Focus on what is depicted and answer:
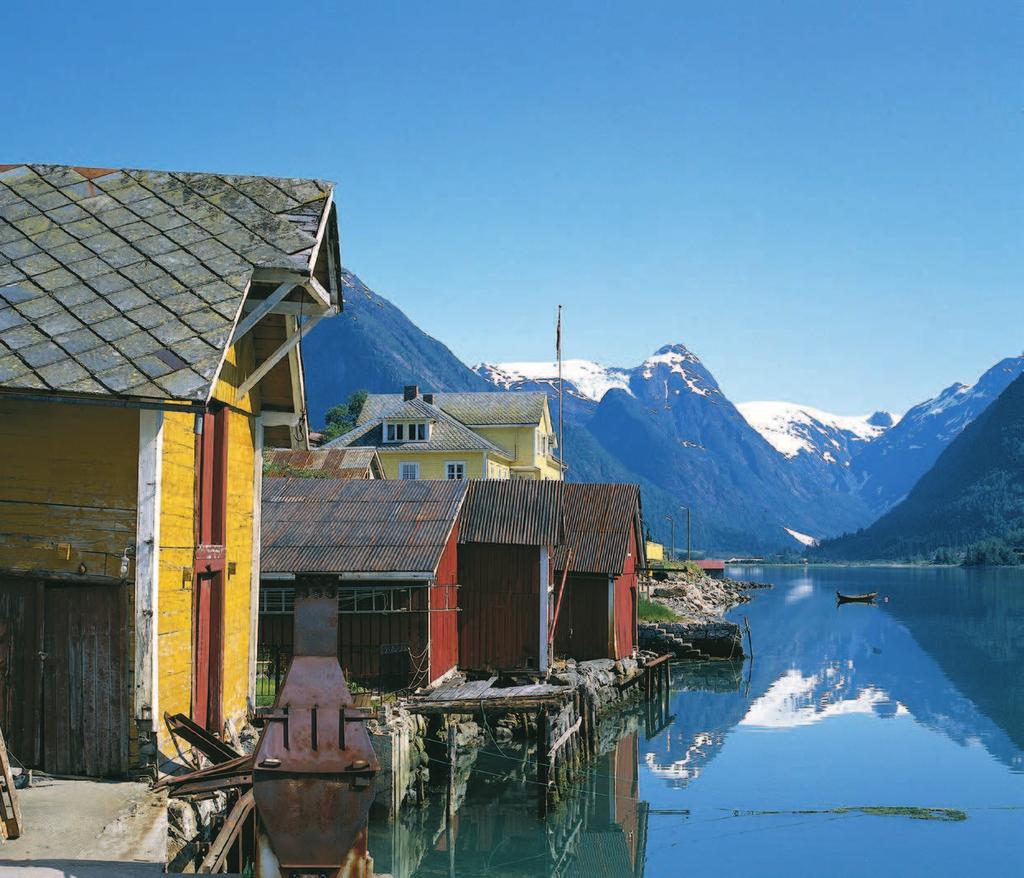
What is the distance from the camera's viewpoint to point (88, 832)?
10.5m

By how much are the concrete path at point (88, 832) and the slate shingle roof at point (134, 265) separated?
160 inches

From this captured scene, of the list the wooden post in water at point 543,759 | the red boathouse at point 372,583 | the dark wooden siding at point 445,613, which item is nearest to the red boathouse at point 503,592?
the dark wooden siding at point 445,613

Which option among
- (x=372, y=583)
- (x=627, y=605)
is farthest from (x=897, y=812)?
(x=627, y=605)

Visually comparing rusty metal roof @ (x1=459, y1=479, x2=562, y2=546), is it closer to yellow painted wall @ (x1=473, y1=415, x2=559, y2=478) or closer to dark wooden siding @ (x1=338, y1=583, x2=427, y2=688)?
dark wooden siding @ (x1=338, y1=583, x2=427, y2=688)

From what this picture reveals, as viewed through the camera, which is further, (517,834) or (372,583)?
(372,583)

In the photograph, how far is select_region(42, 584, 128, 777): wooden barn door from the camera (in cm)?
1234

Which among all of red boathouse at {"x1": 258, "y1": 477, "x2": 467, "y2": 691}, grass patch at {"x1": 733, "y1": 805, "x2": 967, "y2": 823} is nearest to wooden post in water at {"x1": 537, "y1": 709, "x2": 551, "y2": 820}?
red boathouse at {"x1": 258, "y1": 477, "x2": 467, "y2": 691}

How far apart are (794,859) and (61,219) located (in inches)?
705

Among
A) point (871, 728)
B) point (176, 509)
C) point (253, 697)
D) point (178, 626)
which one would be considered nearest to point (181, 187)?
point (176, 509)

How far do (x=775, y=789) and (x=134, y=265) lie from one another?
73.4 ft

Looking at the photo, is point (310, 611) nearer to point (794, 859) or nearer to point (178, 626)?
point (178, 626)

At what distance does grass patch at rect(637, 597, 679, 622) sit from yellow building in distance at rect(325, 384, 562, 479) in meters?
13.1

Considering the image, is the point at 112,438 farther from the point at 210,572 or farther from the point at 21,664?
the point at 210,572

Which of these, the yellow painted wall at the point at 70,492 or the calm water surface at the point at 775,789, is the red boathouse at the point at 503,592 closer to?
the calm water surface at the point at 775,789
